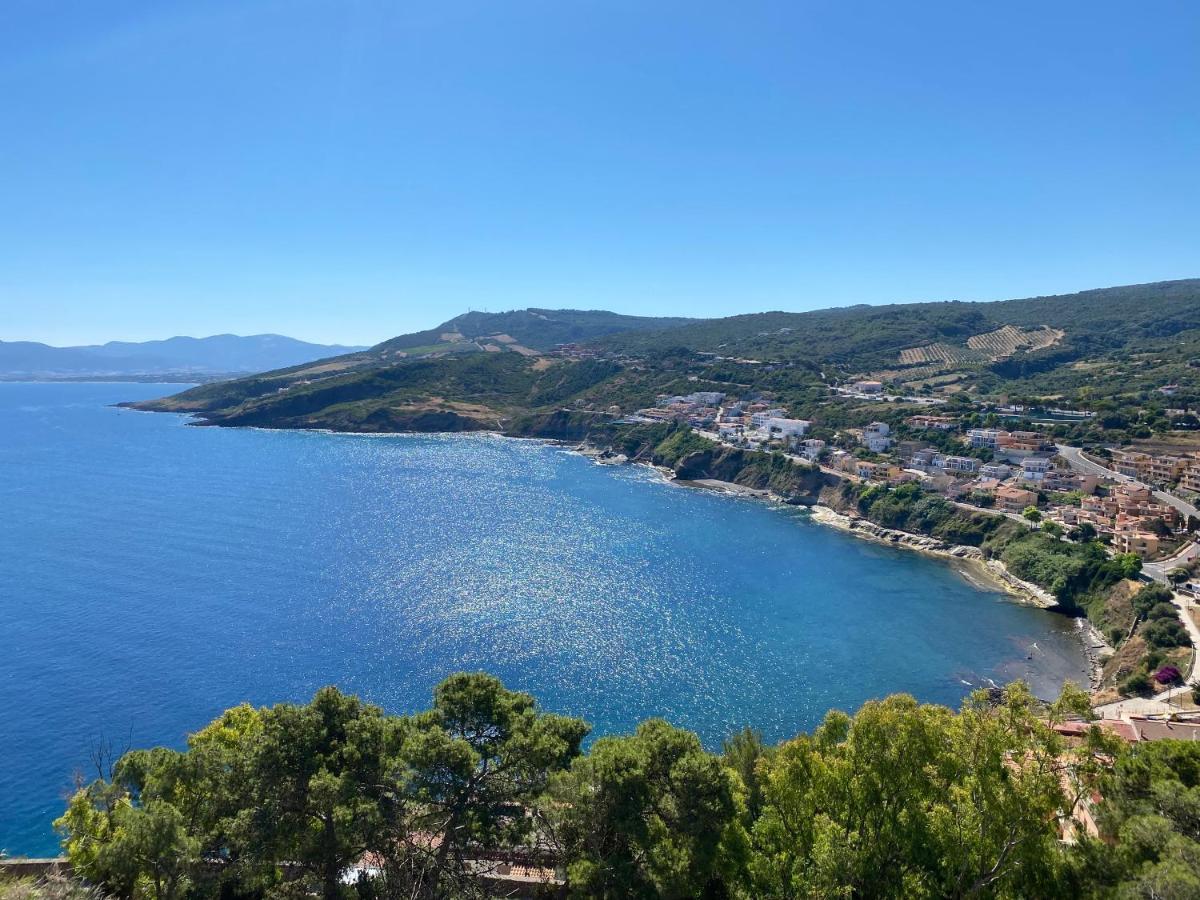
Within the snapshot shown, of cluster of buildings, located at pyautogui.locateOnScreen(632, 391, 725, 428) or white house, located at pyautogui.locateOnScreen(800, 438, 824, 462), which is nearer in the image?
white house, located at pyautogui.locateOnScreen(800, 438, 824, 462)

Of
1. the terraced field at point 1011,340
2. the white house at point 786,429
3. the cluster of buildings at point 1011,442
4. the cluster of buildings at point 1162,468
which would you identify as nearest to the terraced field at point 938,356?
the terraced field at point 1011,340

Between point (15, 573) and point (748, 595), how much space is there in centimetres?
5602

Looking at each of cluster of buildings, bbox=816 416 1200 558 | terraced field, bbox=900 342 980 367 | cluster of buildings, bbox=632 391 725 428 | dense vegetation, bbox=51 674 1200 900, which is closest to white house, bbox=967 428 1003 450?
cluster of buildings, bbox=816 416 1200 558

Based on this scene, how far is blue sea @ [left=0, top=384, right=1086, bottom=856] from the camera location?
34500mm

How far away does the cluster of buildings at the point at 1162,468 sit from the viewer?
64.4m

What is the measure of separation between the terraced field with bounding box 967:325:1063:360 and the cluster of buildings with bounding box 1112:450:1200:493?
7832 centimetres

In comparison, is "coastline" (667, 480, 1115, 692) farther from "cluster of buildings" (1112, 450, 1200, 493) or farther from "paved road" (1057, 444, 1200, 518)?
"cluster of buildings" (1112, 450, 1200, 493)

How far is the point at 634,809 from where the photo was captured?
15570mm

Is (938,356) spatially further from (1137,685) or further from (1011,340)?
(1137,685)

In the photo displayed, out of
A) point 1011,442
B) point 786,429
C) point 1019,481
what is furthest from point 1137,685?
point 786,429

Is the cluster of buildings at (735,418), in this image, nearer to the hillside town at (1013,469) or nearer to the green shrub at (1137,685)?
the hillside town at (1013,469)

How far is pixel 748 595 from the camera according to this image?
52.3 m

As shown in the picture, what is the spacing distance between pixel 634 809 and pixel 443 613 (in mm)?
32988

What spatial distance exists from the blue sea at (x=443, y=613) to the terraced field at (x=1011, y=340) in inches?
3995
